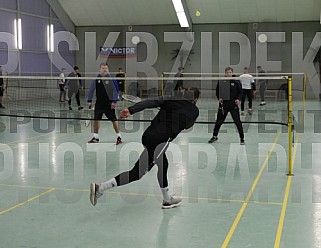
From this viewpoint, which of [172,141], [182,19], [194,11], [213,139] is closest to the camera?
[172,141]

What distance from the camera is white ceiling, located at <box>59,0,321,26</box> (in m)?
26.4

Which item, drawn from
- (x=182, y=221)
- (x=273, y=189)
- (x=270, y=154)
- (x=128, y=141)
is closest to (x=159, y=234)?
(x=182, y=221)

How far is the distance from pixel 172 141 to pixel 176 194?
4.84m

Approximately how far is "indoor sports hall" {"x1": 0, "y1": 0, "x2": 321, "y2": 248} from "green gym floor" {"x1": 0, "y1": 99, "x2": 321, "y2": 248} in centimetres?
2

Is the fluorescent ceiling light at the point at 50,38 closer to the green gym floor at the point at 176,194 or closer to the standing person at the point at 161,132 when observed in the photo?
the green gym floor at the point at 176,194

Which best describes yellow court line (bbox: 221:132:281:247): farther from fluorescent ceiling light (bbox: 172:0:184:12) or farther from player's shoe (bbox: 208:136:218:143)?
fluorescent ceiling light (bbox: 172:0:184:12)

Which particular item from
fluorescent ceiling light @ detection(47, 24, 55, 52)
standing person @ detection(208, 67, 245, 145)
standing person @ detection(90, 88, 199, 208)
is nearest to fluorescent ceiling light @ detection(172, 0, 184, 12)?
fluorescent ceiling light @ detection(47, 24, 55, 52)

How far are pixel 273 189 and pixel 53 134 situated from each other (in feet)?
26.0

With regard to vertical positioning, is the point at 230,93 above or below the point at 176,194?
above

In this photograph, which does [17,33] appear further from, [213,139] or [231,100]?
[231,100]

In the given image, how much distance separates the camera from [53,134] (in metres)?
13.7

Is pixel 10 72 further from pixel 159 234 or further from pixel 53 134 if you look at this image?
pixel 159 234

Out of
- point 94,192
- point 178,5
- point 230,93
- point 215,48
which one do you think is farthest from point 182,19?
point 94,192

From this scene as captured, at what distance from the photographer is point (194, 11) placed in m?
28.0
